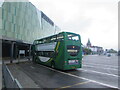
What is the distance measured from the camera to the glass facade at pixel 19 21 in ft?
69.7

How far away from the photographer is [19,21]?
2572cm

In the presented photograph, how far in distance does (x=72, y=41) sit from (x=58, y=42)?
1.55 m

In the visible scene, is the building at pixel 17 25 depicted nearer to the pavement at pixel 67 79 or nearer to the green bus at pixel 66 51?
the green bus at pixel 66 51

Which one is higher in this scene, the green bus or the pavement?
the green bus

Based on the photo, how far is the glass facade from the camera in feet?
69.7

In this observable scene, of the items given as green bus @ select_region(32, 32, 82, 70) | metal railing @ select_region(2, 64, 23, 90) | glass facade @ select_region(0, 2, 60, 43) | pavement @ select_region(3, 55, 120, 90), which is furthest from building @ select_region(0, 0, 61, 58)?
metal railing @ select_region(2, 64, 23, 90)

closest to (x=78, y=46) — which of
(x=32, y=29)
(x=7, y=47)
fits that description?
(x=32, y=29)

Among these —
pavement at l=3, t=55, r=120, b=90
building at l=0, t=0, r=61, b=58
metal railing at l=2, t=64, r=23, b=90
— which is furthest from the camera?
building at l=0, t=0, r=61, b=58

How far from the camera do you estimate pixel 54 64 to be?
1234cm

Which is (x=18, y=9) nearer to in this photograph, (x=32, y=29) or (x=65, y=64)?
(x=32, y=29)

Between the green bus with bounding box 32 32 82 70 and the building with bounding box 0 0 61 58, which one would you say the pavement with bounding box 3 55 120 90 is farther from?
the building with bounding box 0 0 61 58

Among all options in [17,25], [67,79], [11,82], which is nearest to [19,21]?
[17,25]

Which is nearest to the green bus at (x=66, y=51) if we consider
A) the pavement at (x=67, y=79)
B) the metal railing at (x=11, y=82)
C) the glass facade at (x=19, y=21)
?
the pavement at (x=67, y=79)

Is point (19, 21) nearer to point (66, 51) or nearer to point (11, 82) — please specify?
point (66, 51)
